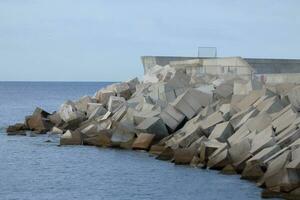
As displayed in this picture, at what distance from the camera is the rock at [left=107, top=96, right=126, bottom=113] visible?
2539 cm

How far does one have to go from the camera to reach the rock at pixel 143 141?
69.6 ft

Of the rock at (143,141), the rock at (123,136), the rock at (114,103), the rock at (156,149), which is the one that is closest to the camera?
the rock at (156,149)

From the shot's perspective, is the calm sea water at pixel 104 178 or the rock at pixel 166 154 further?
the rock at pixel 166 154

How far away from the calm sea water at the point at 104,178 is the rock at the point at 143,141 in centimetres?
34

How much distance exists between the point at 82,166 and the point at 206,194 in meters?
5.41

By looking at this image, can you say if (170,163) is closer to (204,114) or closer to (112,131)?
(204,114)

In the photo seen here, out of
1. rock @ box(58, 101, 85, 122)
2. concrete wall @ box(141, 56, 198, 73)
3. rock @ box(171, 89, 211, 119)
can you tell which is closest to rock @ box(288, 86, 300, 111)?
rock @ box(171, 89, 211, 119)

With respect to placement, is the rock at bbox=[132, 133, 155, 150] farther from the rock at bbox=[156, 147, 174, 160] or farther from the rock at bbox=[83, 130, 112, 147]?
the rock at bbox=[156, 147, 174, 160]

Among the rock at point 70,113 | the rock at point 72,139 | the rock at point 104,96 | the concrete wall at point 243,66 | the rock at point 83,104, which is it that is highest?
the concrete wall at point 243,66

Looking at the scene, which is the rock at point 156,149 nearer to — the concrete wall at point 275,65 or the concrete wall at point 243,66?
the concrete wall at point 243,66

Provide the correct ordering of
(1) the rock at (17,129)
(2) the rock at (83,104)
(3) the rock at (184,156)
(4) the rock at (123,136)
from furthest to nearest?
(1) the rock at (17,129) < (2) the rock at (83,104) < (4) the rock at (123,136) < (3) the rock at (184,156)

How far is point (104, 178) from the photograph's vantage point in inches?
695

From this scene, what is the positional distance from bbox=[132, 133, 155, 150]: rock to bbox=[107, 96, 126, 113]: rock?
360 centimetres

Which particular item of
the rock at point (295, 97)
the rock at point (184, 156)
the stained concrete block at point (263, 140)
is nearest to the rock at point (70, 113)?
the rock at point (184, 156)
